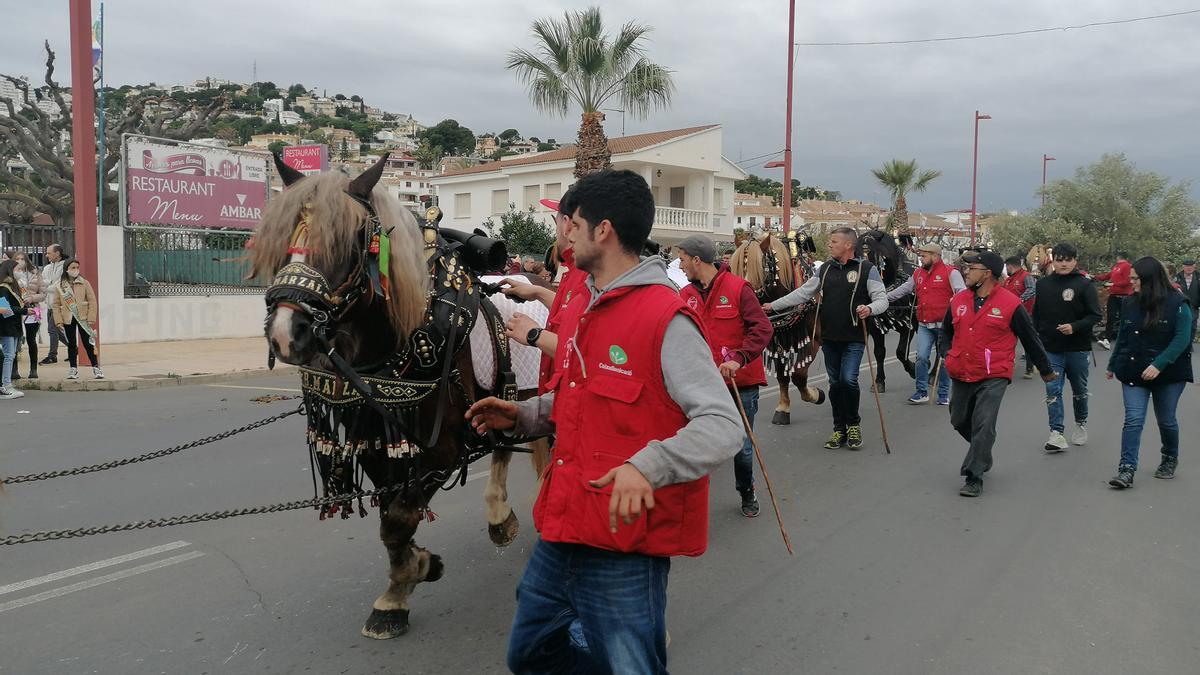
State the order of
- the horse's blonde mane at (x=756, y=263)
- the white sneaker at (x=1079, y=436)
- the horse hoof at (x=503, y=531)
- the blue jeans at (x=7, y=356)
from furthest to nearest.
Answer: the blue jeans at (x=7, y=356), the horse's blonde mane at (x=756, y=263), the white sneaker at (x=1079, y=436), the horse hoof at (x=503, y=531)

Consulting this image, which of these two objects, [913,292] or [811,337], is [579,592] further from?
[913,292]

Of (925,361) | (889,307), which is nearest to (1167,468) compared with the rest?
(925,361)

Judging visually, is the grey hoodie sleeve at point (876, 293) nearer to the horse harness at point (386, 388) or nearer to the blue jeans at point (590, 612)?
the horse harness at point (386, 388)

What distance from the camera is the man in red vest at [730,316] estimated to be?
627cm

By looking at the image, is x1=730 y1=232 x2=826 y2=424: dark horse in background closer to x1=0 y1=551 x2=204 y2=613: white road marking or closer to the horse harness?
the horse harness

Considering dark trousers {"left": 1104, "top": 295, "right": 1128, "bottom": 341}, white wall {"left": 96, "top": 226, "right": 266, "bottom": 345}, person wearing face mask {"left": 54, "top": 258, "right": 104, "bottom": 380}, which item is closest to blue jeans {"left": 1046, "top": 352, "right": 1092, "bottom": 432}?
dark trousers {"left": 1104, "top": 295, "right": 1128, "bottom": 341}

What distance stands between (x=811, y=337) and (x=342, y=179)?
7.09 m

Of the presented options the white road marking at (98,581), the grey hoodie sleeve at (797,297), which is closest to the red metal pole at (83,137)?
the white road marking at (98,581)

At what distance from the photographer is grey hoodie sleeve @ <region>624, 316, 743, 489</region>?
232 cm

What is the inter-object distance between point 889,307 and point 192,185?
13.2 meters

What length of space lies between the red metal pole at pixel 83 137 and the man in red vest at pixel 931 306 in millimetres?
11554

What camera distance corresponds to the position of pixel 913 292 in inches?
518

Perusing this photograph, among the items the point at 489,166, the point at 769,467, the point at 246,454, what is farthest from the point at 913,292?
the point at 489,166

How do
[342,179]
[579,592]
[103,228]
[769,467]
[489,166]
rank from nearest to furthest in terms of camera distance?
[579,592]
[342,179]
[769,467]
[103,228]
[489,166]
